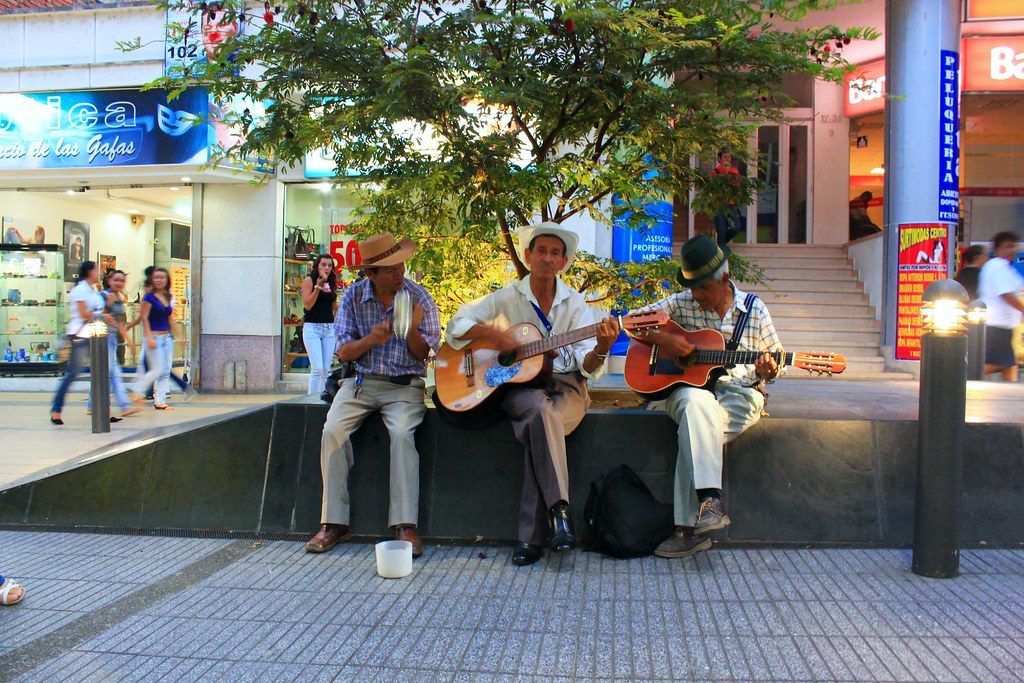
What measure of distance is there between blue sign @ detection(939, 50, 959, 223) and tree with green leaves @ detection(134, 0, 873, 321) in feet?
19.3

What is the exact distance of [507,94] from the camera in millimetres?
3953

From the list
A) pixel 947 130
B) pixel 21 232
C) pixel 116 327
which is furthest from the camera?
pixel 21 232

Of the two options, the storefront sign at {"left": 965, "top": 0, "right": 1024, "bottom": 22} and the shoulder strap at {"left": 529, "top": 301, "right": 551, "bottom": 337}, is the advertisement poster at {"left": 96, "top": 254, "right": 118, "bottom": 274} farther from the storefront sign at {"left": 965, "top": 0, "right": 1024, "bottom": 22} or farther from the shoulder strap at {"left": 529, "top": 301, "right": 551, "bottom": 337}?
the storefront sign at {"left": 965, "top": 0, "right": 1024, "bottom": 22}

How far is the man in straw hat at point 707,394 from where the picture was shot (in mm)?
3832

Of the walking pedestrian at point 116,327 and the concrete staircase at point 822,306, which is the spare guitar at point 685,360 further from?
the walking pedestrian at point 116,327

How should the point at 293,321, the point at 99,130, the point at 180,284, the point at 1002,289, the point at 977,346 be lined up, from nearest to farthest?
the point at 1002,289 → the point at 977,346 → the point at 99,130 → the point at 293,321 → the point at 180,284

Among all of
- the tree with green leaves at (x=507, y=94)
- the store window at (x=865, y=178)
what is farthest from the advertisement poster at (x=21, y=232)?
the store window at (x=865, y=178)

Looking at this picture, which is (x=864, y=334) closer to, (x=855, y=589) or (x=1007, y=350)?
(x=1007, y=350)

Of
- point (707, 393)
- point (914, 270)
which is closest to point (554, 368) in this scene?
point (707, 393)

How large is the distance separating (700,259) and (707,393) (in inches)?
27.8

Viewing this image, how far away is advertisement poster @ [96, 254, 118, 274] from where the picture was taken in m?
13.9

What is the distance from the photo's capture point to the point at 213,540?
4.51 metres

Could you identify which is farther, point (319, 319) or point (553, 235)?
point (319, 319)

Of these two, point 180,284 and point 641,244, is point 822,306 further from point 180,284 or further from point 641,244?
point 180,284
